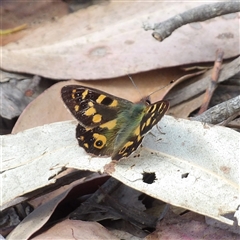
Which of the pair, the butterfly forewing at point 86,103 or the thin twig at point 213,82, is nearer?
the butterfly forewing at point 86,103

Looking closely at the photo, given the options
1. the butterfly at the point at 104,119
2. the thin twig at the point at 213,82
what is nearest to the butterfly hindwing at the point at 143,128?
the butterfly at the point at 104,119

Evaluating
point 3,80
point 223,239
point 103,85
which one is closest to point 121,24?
point 103,85

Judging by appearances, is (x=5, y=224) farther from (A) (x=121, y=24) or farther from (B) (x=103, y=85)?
(A) (x=121, y=24)

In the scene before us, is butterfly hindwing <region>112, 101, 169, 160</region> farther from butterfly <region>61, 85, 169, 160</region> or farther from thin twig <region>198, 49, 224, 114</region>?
thin twig <region>198, 49, 224, 114</region>

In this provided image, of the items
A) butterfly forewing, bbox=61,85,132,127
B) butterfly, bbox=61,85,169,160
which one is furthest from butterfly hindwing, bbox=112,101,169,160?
butterfly forewing, bbox=61,85,132,127

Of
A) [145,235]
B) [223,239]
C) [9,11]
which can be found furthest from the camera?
[9,11]

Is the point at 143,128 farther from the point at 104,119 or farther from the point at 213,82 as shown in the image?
the point at 213,82

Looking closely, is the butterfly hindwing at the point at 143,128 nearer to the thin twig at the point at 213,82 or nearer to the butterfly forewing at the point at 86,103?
the butterfly forewing at the point at 86,103

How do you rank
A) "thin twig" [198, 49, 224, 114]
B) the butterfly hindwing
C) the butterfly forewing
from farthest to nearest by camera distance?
"thin twig" [198, 49, 224, 114], the butterfly forewing, the butterfly hindwing
